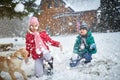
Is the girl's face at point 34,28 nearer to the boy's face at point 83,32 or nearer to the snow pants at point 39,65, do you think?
the snow pants at point 39,65

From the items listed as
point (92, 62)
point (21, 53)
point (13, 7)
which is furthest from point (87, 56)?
point (13, 7)

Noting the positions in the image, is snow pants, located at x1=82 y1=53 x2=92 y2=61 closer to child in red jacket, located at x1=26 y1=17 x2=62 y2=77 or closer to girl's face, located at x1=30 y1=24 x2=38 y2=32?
child in red jacket, located at x1=26 y1=17 x2=62 y2=77

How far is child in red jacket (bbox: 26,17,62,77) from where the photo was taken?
2.26 meters

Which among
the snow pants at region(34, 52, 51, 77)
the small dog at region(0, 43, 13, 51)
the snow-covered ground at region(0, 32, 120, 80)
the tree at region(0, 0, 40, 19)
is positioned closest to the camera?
the snow-covered ground at region(0, 32, 120, 80)

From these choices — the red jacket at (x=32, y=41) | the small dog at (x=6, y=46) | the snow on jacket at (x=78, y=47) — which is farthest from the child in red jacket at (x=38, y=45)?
the small dog at (x=6, y=46)

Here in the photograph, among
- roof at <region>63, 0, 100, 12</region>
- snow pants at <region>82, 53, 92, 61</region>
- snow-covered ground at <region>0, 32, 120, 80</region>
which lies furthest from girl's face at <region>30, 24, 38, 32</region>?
snow pants at <region>82, 53, 92, 61</region>

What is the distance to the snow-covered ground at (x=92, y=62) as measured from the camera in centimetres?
212

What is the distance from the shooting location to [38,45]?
2285 millimetres

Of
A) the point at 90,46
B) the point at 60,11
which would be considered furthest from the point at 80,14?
the point at 90,46

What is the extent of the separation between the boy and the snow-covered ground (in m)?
0.07

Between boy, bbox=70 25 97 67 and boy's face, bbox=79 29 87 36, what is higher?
boy's face, bbox=79 29 87 36

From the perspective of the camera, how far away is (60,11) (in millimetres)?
2379

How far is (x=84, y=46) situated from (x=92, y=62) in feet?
0.69

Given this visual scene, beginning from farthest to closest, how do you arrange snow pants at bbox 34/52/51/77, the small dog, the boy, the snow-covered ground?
the small dog, the boy, snow pants at bbox 34/52/51/77, the snow-covered ground
